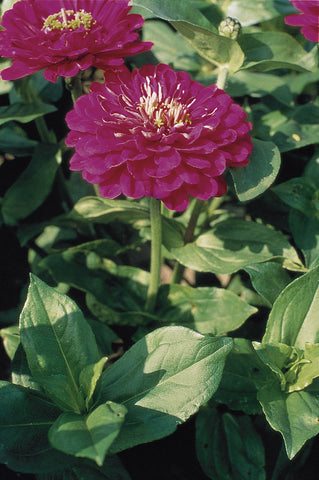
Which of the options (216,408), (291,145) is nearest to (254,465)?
(216,408)

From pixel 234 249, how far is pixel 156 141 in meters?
0.36

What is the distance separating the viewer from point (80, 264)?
3.55ft

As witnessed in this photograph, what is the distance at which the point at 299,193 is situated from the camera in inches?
40.5

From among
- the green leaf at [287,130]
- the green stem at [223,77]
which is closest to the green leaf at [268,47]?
the green stem at [223,77]

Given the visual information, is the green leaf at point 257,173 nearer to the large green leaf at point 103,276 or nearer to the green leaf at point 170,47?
the large green leaf at point 103,276

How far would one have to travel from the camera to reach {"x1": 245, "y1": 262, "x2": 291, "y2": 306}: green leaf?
867 millimetres

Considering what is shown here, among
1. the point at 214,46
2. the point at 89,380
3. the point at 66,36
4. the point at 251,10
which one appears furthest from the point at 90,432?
the point at 251,10

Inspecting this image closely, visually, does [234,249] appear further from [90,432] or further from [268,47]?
[90,432]

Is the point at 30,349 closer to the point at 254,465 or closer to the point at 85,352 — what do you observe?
the point at 85,352

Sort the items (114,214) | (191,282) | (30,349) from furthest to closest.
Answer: (191,282) < (114,214) < (30,349)

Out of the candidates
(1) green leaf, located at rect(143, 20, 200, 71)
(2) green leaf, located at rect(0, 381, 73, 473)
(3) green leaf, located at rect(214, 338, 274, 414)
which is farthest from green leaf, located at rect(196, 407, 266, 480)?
(1) green leaf, located at rect(143, 20, 200, 71)

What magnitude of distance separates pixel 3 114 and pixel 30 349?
556 millimetres

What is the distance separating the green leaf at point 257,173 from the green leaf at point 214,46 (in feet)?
0.58

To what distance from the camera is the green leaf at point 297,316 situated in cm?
79
